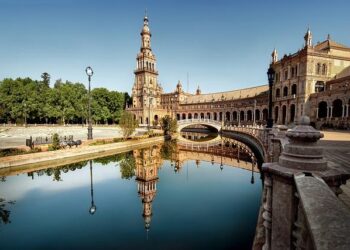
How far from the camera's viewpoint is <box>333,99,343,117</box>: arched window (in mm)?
31728

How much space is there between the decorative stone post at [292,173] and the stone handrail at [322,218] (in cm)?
33

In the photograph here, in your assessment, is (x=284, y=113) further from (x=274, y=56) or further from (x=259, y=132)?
(x=259, y=132)

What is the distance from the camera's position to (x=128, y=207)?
11031mm

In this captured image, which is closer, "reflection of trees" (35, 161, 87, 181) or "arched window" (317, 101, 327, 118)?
"reflection of trees" (35, 161, 87, 181)

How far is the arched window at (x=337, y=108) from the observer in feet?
104

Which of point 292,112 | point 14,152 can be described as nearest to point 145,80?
point 292,112

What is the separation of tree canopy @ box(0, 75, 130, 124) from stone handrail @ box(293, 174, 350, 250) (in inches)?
2731

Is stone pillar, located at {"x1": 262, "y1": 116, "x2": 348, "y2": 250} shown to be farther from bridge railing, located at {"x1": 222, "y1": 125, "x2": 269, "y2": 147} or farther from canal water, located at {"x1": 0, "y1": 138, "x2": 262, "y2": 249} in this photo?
bridge railing, located at {"x1": 222, "y1": 125, "x2": 269, "y2": 147}

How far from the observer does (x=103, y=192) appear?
13.0 metres

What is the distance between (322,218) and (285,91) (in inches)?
1886

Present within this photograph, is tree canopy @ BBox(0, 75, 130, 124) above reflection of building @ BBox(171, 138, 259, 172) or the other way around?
above

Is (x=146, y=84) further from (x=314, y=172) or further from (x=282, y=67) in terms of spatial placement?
(x=314, y=172)

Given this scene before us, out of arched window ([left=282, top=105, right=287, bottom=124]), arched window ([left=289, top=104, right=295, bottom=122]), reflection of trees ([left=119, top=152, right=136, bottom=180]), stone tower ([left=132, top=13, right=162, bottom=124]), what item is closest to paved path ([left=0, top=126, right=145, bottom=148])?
reflection of trees ([left=119, top=152, right=136, bottom=180])

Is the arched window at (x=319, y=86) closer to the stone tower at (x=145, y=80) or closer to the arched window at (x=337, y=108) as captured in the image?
the arched window at (x=337, y=108)
